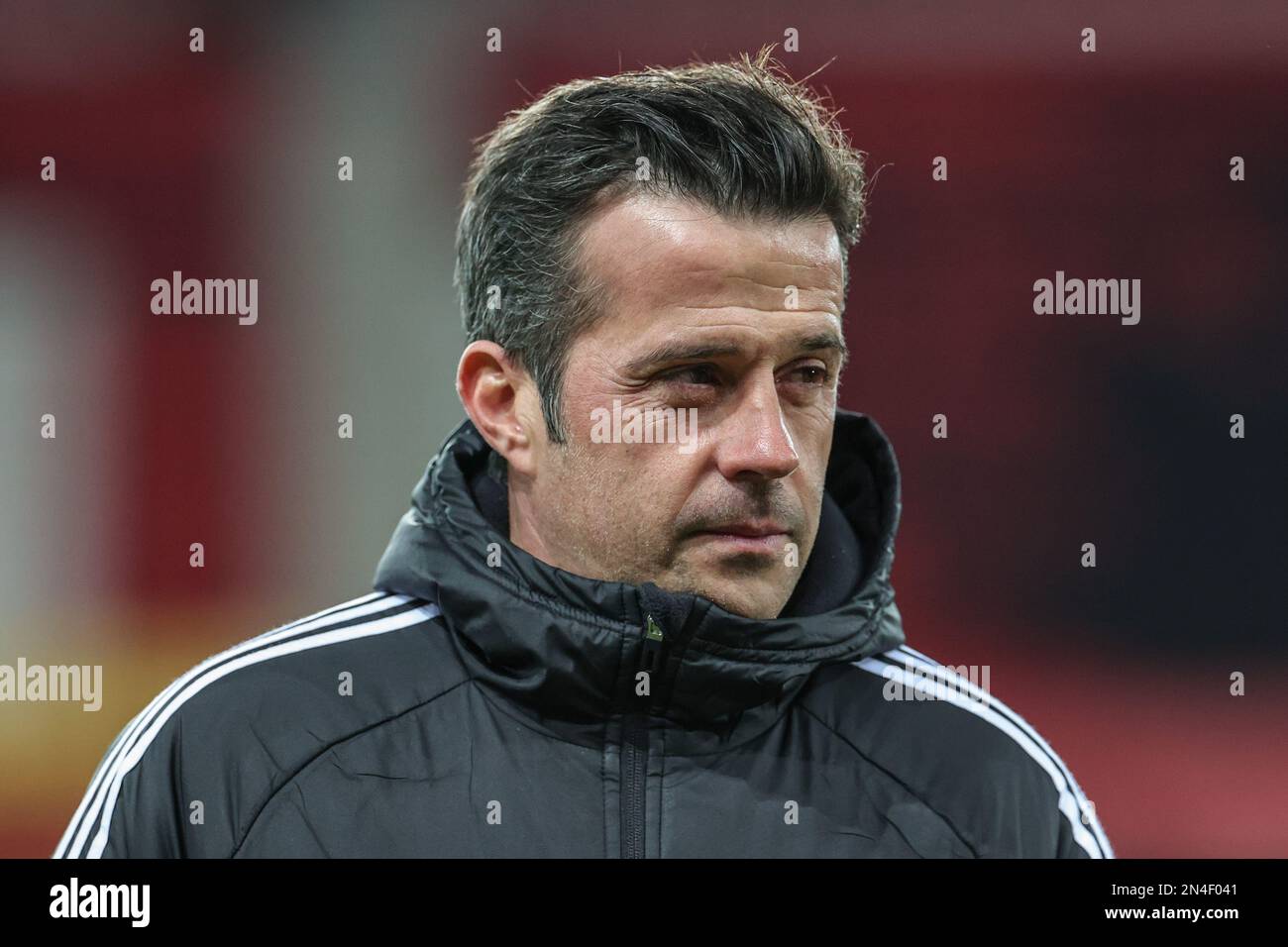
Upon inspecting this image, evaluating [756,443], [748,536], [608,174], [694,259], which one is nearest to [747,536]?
[748,536]

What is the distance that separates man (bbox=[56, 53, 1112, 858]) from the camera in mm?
1543

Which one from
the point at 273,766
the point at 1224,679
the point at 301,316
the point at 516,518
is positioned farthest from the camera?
the point at 301,316

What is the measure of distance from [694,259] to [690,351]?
4.5 inches

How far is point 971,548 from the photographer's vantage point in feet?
15.8

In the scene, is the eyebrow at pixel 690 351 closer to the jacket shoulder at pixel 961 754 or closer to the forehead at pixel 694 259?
the forehead at pixel 694 259

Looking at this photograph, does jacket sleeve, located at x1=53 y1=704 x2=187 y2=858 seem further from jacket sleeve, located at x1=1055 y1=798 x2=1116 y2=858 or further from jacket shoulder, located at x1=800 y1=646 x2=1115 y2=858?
jacket sleeve, located at x1=1055 y1=798 x2=1116 y2=858

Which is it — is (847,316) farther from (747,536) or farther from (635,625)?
(635,625)

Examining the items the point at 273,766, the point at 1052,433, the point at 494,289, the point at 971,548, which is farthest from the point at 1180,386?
the point at 273,766

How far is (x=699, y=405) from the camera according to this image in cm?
163

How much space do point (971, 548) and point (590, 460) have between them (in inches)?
133

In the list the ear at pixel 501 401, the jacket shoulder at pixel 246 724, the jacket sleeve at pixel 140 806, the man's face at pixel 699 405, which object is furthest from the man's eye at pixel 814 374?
the jacket sleeve at pixel 140 806

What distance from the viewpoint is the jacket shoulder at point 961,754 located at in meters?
1.63

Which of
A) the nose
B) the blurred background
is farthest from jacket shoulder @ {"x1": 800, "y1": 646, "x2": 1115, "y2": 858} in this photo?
the blurred background
